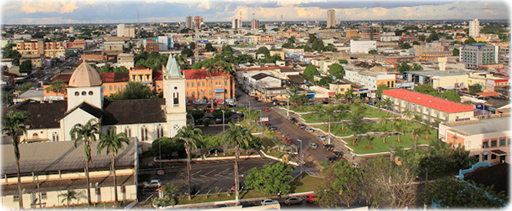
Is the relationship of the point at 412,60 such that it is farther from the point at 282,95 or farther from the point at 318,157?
the point at 318,157

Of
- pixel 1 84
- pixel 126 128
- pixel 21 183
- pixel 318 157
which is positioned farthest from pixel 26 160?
pixel 1 84

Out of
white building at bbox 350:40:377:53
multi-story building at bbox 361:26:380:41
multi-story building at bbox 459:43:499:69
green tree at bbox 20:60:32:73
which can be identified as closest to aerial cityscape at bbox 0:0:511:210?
green tree at bbox 20:60:32:73

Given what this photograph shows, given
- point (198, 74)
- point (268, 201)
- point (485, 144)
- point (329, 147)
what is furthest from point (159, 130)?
point (485, 144)

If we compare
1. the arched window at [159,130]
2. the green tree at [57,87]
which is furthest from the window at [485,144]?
the green tree at [57,87]

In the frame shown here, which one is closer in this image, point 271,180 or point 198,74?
point 271,180

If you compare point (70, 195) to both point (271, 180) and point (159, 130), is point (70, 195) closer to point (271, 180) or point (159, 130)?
point (271, 180)

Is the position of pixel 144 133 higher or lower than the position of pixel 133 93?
lower
